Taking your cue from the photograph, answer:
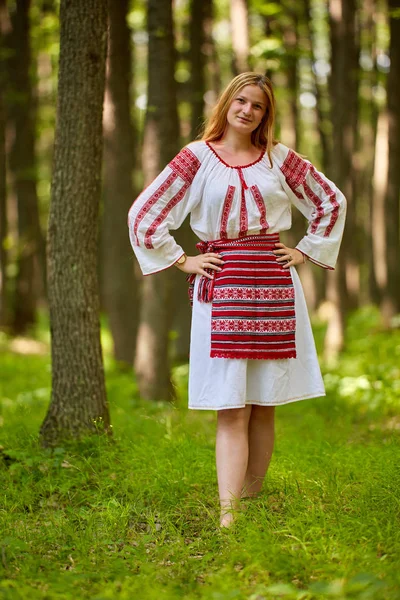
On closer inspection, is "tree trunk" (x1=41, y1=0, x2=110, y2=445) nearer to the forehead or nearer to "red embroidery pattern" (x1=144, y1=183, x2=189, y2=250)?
"red embroidery pattern" (x1=144, y1=183, x2=189, y2=250)

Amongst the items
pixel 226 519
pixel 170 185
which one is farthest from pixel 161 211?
pixel 226 519

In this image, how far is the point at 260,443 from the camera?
399 cm

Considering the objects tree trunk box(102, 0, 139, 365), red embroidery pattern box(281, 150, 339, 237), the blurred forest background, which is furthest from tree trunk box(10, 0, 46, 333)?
red embroidery pattern box(281, 150, 339, 237)

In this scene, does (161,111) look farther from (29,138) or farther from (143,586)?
(29,138)

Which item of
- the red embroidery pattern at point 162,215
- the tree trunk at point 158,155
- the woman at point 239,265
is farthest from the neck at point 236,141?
the tree trunk at point 158,155

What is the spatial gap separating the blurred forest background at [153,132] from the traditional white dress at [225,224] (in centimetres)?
90

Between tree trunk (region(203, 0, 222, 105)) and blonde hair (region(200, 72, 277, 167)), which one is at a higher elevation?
tree trunk (region(203, 0, 222, 105))

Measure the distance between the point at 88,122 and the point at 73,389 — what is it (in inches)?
71.9

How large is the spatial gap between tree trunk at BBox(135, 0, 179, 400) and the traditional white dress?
10.7 ft

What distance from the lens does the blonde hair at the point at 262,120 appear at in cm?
385

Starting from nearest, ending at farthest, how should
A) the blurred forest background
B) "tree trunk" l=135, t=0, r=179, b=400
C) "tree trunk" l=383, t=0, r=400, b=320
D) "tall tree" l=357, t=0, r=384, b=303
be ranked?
1. the blurred forest background
2. "tree trunk" l=135, t=0, r=179, b=400
3. "tree trunk" l=383, t=0, r=400, b=320
4. "tall tree" l=357, t=0, r=384, b=303

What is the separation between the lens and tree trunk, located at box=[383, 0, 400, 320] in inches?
459

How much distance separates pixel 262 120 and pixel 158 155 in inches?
134

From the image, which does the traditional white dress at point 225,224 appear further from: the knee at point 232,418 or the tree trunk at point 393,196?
the tree trunk at point 393,196
